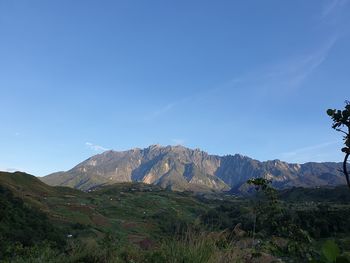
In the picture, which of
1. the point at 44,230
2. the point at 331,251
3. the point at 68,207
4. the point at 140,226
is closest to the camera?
the point at 331,251

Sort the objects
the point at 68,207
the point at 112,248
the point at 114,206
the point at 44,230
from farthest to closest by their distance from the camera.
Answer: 1. the point at 114,206
2. the point at 68,207
3. the point at 44,230
4. the point at 112,248

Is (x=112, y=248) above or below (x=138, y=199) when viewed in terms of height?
below

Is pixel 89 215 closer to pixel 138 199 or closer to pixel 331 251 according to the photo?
pixel 138 199

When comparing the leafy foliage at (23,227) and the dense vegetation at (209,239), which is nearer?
the dense vegetation at (209,239)

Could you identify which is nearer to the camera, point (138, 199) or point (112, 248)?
point (112, 248)

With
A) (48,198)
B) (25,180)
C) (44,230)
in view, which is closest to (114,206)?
(48,198)

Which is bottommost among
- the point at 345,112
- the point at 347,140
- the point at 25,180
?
Result: the point at 347,140

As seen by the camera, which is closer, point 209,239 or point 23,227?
point 209,239

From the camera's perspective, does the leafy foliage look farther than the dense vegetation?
Yes

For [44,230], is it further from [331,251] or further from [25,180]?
[25,180]

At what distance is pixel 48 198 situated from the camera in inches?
3081

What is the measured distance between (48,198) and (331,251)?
8032cm

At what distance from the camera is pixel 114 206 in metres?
86.8

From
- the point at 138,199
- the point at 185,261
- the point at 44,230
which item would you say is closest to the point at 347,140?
the point at 185,261
